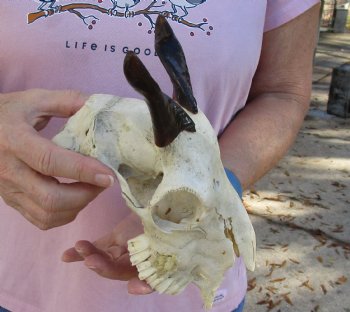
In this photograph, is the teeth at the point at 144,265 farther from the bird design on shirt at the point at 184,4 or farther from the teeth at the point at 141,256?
the bird design on shirt at the point at 184,4

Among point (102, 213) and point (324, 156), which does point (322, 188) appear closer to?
point (324, 156)

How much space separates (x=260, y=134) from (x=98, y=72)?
0.47 meters

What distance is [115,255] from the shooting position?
1145 mm

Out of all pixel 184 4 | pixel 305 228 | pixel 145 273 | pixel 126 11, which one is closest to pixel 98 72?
pixel 126 11

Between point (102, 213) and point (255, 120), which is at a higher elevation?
point (255, 120)

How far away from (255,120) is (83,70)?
0.49 m

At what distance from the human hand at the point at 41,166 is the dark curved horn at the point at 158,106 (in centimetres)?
13

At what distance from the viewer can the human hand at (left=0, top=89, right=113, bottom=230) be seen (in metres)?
0.94

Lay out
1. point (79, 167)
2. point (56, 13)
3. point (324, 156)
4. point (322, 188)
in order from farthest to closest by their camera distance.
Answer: point (324, 156), point (322, 188), point (56, 13), point (79, 167)

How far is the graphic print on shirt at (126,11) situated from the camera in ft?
4.04

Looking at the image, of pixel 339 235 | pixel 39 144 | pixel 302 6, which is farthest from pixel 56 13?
pixel 339 235

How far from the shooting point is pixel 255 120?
4.88ft

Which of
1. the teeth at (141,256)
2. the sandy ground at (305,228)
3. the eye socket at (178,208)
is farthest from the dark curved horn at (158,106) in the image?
the sandy ground at (305,228)

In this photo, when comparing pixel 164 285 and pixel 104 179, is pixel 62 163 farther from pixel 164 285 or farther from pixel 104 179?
pixel 164 285
